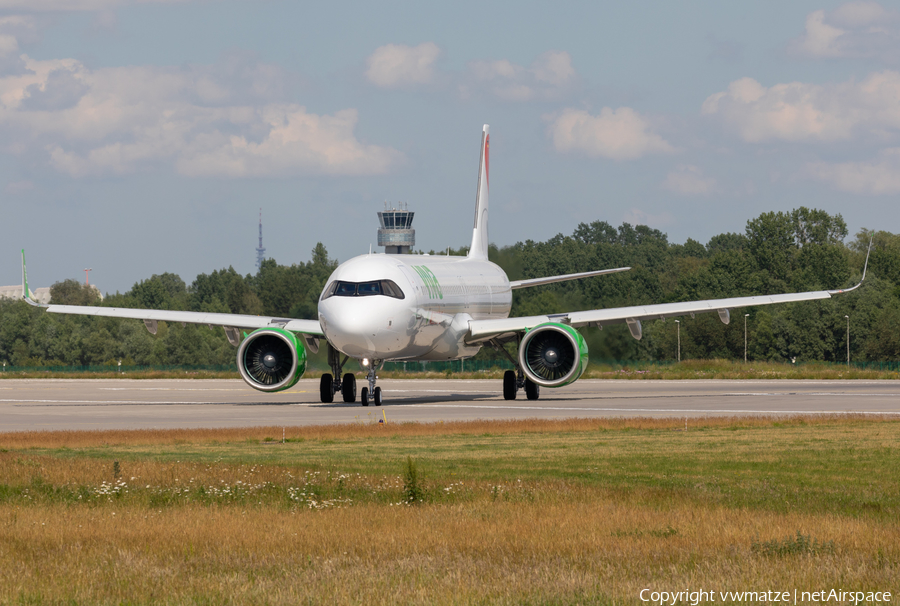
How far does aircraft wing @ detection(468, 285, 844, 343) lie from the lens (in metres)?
41.9

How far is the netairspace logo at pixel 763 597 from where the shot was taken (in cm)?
903

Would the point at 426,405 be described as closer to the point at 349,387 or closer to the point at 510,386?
the point at 349,387

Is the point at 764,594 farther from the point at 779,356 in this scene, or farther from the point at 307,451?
the point at 779,356

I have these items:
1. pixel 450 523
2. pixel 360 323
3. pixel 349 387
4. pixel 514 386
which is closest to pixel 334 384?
pixel 349 387

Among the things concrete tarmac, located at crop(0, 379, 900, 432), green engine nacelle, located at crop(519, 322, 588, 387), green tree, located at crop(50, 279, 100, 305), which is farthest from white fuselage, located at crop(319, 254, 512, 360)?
green tree, located at crop(50, 279, 100, 305)

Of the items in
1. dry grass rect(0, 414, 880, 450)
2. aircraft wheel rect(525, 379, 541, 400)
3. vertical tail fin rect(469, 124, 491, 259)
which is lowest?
dry grass rect(0, 414, 880, 450)

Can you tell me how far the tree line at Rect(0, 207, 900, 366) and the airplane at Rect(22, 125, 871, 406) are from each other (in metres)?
29.2

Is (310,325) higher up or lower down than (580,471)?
higher up

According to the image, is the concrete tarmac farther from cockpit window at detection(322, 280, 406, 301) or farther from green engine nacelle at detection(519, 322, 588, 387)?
cockpit window at detection(322, 280, 406, 301)

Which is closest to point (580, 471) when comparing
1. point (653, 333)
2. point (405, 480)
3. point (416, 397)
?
point (405, 480)

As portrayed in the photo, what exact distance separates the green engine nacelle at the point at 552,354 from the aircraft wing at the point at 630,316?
1308 mm

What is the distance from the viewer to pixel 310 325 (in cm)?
4219

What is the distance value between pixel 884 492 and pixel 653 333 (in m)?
100

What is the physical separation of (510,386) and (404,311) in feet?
24.0
